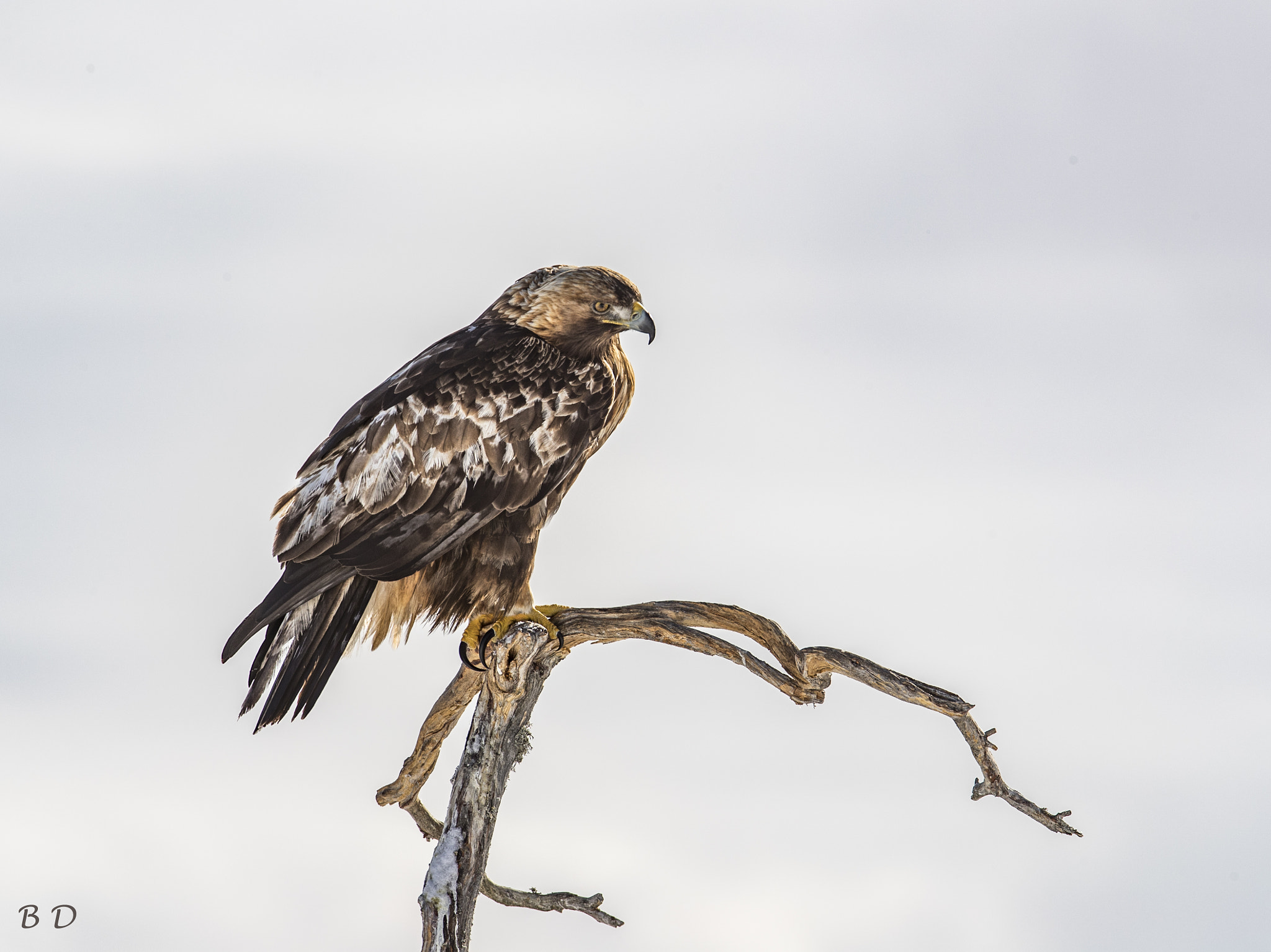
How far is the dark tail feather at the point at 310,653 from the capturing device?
721 centimetres

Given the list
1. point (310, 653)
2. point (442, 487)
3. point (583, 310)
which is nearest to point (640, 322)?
point (583, 310)

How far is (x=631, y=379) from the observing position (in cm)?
802

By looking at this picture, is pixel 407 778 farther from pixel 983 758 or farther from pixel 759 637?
pixel 983 758

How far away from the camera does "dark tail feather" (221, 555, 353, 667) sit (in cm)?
699

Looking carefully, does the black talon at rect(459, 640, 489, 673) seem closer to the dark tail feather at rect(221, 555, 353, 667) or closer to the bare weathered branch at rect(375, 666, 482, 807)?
the bare weathered branch at rect(375, 666, 482, 807)

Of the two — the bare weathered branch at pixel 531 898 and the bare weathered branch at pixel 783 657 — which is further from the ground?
the bare weathered branch at pixel 783 657

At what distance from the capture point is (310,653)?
726cm

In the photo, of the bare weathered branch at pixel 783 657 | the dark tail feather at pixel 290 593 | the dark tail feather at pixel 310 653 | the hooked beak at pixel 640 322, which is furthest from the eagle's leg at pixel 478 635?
the hooked beak at pixel 640 322

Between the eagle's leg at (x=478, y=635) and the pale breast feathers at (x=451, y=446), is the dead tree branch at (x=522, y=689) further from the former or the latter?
the pale breast feathers at (x=451, y=446)

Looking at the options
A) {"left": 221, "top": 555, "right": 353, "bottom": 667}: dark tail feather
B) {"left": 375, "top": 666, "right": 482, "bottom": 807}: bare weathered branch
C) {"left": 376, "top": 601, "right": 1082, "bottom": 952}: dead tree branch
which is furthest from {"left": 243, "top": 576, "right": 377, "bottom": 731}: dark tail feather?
{"left": 375, "top": 666, "right": 482, "bottom": 807}: bare weathered branch

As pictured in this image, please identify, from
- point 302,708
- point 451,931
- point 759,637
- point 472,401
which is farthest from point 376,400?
point 451,931

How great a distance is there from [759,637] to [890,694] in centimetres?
86

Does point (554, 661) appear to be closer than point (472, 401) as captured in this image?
No

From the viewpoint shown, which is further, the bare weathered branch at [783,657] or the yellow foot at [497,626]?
the yellow foot at [497,626]
